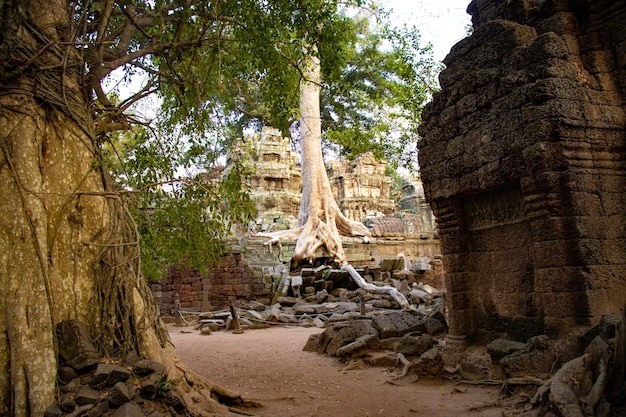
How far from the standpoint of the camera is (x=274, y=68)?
18.7ft

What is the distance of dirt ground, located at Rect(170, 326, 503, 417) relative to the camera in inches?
180

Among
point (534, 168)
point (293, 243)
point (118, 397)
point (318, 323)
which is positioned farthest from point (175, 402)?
point (293, 243)

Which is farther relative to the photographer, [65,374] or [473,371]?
[473,371]

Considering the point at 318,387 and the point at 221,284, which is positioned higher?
the point at 221,284

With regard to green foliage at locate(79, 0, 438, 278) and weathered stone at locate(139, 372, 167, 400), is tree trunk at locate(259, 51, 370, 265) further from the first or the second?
weathered stone at locate(139, 372, 167, 400)

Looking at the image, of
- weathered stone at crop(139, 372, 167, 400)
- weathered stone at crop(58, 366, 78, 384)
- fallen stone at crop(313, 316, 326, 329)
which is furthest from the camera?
fallen stone at crop(313, 316, 326, 329)

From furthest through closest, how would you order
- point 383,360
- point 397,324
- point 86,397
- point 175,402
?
point 397,324
point 383,360
point 175,402
point 86,397

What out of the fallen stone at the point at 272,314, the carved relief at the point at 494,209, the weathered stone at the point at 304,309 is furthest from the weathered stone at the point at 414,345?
the weathered stone at the point at 304,309

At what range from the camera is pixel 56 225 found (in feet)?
12.1

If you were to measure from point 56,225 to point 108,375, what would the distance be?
1.23 metres

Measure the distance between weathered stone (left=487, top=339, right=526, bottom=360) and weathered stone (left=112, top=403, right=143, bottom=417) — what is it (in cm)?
359

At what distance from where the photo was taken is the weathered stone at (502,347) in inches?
193

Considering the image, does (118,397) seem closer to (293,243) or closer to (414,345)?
(414,345)

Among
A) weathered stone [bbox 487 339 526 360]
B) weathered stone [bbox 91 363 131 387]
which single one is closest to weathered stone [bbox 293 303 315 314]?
weathered stone [bbox 487 339 526 360]
